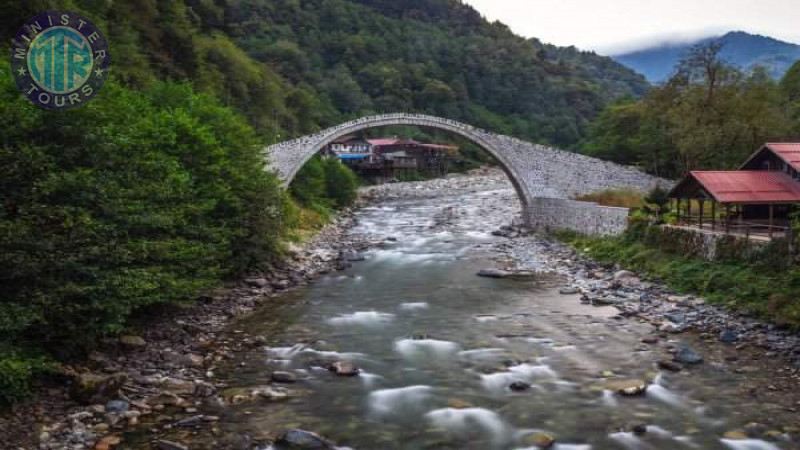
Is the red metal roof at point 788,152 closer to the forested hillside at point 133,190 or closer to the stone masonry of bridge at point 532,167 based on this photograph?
the stone masonry of bridge at point 532,167

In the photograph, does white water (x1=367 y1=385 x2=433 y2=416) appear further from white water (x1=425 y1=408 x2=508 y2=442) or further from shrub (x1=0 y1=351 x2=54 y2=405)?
shrub (x1=0 y1=351 x2=54 y2=405)

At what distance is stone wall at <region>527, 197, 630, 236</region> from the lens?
62.6 ft

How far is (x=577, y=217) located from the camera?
2241cm

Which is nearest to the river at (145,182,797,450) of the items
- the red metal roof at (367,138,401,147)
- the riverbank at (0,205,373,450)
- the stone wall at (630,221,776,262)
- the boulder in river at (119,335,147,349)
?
the riverbank at (0,205,373,450)

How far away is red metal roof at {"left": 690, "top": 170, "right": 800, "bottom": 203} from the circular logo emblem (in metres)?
13.7

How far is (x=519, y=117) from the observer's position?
77.6m

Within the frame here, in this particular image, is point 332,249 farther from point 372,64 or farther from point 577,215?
point 372,64

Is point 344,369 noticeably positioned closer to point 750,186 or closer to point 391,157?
point 750,186

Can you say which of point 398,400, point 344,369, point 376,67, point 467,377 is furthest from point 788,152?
point 376,67

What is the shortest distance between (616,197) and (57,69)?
936 inches

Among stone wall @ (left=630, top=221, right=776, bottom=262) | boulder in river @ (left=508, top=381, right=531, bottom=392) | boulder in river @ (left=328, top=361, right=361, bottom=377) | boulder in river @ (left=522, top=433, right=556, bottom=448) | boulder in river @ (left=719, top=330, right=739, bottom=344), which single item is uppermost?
stone wall @ (left=630, top=221, right=776, bottom=262)

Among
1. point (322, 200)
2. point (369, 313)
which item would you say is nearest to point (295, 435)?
point (369, 313)

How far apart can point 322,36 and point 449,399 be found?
2997 inches

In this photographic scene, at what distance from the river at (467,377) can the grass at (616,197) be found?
12.1 metres
